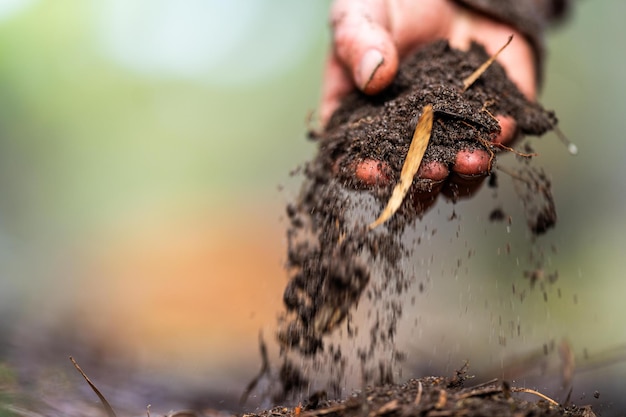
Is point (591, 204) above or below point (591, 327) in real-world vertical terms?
above

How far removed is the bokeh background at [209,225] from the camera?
141 inches

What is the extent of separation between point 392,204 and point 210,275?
12.8 feet

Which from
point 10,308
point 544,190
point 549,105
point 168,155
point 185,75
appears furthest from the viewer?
point 185,75

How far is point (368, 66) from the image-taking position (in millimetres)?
2395

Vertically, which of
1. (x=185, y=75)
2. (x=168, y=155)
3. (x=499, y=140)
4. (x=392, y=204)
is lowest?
(x=392, y=204)

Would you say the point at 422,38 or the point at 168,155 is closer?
the point at 422,38

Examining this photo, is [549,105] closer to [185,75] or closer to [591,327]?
[591,327]

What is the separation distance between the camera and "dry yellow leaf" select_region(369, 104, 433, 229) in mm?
1962

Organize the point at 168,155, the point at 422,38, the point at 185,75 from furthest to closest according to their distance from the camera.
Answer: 1. the point at 185,75
2. the point at 168,155
3. the point at 422,38

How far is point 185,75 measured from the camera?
852 cm

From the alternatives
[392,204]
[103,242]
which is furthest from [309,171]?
[103,242]

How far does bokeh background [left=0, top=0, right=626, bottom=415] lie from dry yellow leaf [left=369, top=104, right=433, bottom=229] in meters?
0.63

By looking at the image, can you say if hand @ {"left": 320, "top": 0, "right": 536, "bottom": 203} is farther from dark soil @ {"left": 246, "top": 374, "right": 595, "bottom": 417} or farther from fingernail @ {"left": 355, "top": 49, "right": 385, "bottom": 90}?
dark soil @ {"left": 246, "top": 374, "right": 595, "bottom": 417}

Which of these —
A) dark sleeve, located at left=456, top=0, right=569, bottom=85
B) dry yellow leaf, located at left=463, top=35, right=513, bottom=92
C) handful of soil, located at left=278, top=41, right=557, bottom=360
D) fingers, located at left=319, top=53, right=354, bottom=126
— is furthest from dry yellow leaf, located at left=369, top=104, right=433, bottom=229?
dark sleeve, located at left=456, top=0, right=569, bottom=85
